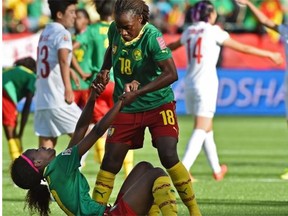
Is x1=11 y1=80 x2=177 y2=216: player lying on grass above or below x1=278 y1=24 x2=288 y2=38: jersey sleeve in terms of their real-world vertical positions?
above

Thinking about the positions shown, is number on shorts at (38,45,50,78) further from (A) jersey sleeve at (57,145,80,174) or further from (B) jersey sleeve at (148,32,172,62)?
(A) jersey sleeve at (57,145,80,174)

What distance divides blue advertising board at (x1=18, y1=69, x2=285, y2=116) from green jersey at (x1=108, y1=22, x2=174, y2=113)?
1635 cm

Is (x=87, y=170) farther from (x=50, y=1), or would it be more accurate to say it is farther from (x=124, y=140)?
(x=124, y=140)

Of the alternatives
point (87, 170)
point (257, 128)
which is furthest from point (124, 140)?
point (257, 128)

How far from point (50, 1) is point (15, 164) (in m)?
3.98

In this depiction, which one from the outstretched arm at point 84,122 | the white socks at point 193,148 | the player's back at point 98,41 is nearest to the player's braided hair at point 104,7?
the player's back at point 98,41

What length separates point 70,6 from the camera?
37.3ft

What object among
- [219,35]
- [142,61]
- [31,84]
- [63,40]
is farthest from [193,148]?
[142,61]

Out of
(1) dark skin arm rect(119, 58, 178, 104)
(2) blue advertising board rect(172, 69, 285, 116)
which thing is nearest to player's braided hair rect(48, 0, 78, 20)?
(1) dark skin arm rect(119, 58, 178, 104)

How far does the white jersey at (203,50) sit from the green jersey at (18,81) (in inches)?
77.2

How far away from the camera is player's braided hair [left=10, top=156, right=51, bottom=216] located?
25.3ft

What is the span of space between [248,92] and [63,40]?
14933 mm

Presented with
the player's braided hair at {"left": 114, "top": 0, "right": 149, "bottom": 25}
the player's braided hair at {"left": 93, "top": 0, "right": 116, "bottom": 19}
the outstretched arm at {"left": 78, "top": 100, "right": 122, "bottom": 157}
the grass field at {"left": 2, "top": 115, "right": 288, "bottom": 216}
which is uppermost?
the player's braided hair at {"left": 114, "top": 0, "right": 149, "bottom": 25}

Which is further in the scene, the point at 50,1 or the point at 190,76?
the point at 190,76
